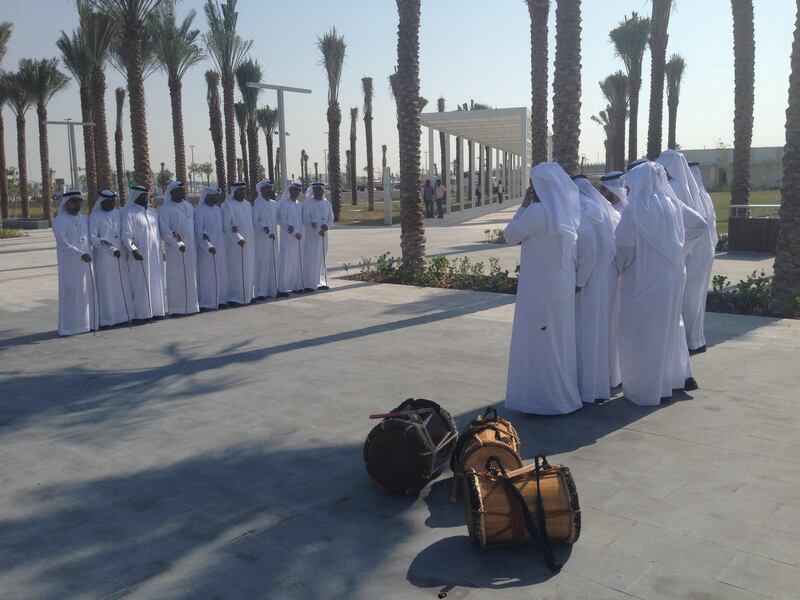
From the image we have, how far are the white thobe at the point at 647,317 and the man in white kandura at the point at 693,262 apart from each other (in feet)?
5.32

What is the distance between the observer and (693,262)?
7945mm

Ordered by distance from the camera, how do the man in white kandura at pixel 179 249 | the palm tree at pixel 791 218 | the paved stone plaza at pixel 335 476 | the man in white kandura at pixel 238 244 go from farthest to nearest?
the man in white kandura at pixel 238 244
the man in white kandura at pixel 179 249
the palm tree at pixel 791 218
the paved stone plaza at pixel 335 476

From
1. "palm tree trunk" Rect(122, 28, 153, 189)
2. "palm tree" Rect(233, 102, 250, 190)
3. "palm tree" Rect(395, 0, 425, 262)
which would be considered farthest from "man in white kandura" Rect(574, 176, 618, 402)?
"palm tree" Rect(233, 102, 250, 190)

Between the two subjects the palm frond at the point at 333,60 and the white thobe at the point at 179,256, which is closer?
the white thobe at the point at 179,256

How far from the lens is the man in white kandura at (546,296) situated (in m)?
5.84

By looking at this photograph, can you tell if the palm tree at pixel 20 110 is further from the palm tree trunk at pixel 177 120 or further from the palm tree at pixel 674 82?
the palm tree at pixel 674 82

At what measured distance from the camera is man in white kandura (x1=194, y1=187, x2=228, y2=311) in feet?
38.5

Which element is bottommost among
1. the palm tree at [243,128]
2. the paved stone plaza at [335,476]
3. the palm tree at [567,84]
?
the paved stone plaza at [335,476]

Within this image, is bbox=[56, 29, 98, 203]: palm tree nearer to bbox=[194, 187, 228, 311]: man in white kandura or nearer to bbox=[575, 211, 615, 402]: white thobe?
bbox=[194, 187, 228, 311]: man in white kandura

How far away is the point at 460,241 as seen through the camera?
22.5m

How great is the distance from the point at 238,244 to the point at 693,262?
23.6 feet

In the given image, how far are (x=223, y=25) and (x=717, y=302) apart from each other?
2969 cm

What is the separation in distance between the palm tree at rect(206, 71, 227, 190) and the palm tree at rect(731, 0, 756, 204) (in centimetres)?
2704

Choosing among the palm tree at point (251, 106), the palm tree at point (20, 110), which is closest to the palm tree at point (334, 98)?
the palm tree at point (251, 106)
